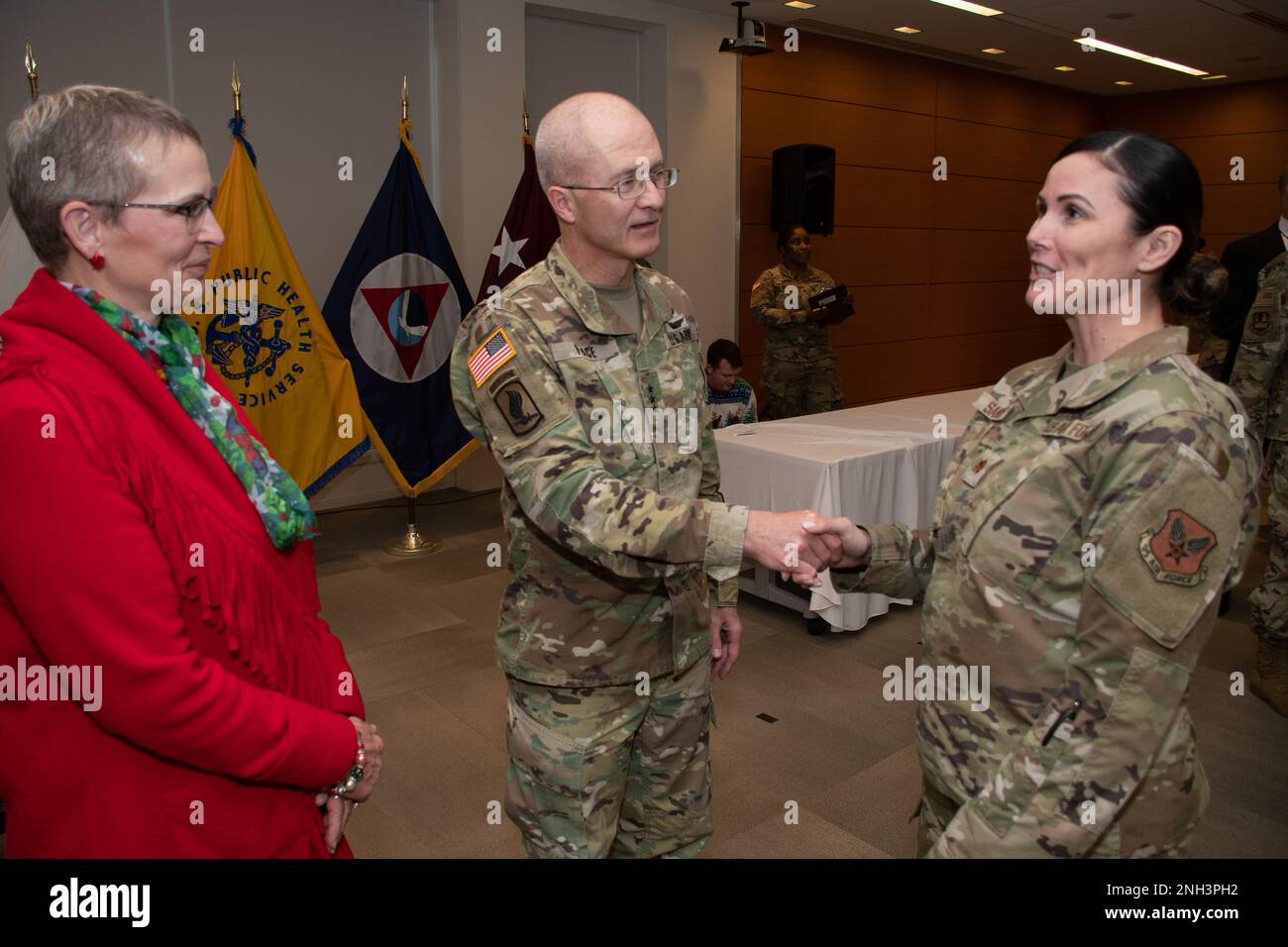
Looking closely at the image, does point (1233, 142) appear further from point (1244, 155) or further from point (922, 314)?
point (922, 314)

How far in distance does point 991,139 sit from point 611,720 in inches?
368

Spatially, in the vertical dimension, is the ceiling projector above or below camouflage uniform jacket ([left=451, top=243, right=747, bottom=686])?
above

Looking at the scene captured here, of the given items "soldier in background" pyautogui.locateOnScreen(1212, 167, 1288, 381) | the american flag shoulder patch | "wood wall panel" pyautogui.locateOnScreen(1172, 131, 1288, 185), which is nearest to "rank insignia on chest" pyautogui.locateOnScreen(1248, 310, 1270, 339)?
"soldier in background" pyautogui.locateOnScreen(1212, 167, 1288, 381)

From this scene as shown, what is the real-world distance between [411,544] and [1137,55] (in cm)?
785

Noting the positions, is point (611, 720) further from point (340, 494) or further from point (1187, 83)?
point (1187, 83)

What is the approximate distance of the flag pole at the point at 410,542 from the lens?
4984 mm

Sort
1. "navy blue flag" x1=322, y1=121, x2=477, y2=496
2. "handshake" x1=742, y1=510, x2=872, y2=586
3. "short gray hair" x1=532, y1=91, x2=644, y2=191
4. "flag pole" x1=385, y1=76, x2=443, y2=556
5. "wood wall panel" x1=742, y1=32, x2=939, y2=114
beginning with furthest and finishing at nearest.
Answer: "wood wall panel" x1=742, y1=32, x2=939, y2=114
"flag pole" x1=385, y1=76, x2=443, y2=556
"navy blue flag" x1=322, y1=121, x2=477, y2=496
"short gray hair" x1=532, y1=91, x2=644, y2=191
"handshake" x1=742, y1=510, x2=872, y2=586

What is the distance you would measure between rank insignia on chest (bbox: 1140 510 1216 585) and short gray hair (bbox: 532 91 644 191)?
1.04m

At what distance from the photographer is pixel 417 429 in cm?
506

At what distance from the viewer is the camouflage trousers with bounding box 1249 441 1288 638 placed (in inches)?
130

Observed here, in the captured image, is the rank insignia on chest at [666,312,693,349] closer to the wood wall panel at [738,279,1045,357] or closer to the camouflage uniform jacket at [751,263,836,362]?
the camouflage uniform jacket at [751,263,836,362]

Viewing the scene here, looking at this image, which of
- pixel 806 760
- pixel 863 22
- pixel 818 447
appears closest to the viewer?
pixel 806 760

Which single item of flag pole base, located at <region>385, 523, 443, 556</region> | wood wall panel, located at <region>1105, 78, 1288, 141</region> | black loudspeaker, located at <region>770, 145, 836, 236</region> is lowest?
flag pole base, located at <region>385, 523, 443, 556</region>

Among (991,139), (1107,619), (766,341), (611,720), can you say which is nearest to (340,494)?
(766,341)
